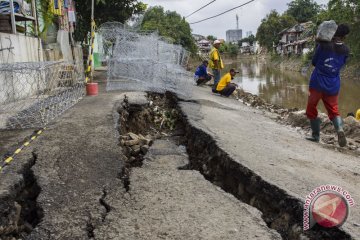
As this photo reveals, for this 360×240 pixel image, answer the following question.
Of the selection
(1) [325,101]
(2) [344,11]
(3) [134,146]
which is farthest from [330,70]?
(2) [344,11]

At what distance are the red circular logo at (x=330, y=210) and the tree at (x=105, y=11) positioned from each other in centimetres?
1339

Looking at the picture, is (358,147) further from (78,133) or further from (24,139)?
(24,139)

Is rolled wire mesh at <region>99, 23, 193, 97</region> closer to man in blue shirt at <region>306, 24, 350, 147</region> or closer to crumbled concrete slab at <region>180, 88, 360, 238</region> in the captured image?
crumbled concrete slab at <region>180, 88, 360, 238</region>

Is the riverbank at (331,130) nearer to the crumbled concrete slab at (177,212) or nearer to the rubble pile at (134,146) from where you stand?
the rubble pile at (134,146)

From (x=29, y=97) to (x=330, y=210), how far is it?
5.58 metres

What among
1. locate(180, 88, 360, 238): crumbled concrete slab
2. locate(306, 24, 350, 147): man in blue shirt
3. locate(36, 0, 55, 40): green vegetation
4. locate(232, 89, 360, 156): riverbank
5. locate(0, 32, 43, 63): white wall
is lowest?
locate(232, 89, 360, 156): riverbank

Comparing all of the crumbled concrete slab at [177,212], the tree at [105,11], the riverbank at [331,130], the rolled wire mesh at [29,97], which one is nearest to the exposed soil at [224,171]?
the crumbled concrete slab at [177,212]

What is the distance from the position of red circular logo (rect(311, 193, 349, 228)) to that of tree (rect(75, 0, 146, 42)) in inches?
527

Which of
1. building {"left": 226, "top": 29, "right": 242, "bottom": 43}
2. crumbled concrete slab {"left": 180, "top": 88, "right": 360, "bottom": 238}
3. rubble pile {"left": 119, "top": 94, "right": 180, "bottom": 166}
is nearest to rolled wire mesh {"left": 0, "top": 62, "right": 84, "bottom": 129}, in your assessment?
rubble pile {"left": 119, "top": 94, "right": 180, "bottom": 166}

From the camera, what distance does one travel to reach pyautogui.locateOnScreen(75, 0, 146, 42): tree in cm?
1464

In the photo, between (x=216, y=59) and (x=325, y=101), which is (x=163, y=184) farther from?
(x=216, y=59)

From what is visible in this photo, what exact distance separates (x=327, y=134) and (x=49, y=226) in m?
Answer: 6.39

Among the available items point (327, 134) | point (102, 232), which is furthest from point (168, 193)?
point (327, 134)

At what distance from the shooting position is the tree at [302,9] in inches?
2374
